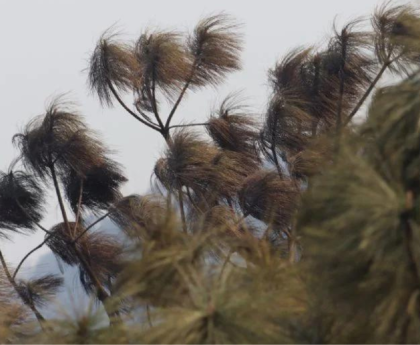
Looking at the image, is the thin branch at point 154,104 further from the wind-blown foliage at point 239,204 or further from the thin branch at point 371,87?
the thin branch at point 371,87

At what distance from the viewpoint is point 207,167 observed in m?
6.77

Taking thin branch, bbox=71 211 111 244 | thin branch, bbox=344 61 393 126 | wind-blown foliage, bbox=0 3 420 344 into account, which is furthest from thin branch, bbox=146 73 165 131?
thin branch, bbox=344 61 393 126

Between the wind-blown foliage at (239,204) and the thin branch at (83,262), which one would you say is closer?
the wind-blown foliage at (239,204)

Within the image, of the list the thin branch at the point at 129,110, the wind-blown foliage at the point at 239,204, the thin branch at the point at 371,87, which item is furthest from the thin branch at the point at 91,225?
the thin branch at the point at 371,87

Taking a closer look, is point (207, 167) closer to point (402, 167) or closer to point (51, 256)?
point (51, 256)

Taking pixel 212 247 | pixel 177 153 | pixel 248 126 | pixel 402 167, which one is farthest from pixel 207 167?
pixel 402 167

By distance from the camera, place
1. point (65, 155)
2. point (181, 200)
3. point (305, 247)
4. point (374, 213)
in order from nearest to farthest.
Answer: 1. point (374, 213)
2. point (305, 247)
3. point (181, 200)
4. point (65, 155)

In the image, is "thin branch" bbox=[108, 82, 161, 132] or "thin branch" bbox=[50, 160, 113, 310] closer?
"thin branch" bbox=[50, 160, 113, 310]

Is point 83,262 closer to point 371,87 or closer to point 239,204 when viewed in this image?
point 239,204

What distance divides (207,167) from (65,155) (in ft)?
3.95

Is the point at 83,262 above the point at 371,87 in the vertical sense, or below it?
below

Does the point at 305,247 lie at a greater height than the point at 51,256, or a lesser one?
greater

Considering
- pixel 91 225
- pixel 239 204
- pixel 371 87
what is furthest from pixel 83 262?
pixel 371 87

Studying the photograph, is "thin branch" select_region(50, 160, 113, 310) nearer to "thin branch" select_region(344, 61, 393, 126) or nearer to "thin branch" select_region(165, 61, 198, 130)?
"thin branch" select_region(165, 61, 198, 130)
